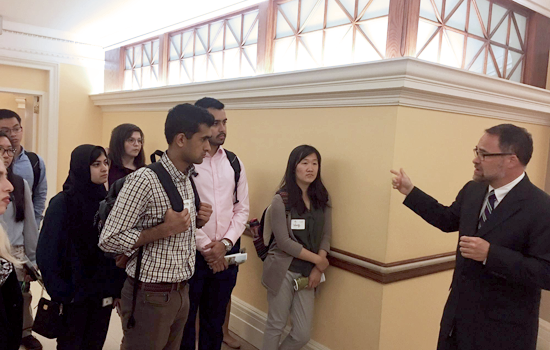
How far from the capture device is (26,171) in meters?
2.90

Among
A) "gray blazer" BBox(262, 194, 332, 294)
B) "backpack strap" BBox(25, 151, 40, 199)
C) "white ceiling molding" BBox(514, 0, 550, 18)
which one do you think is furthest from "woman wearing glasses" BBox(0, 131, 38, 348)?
"white ceiling molding" BBox(514, 0, 550, 18)

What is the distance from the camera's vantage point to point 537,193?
5.51 feet

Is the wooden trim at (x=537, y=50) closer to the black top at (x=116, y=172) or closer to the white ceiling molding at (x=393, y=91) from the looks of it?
the white ceiling molding at (x=393, y=91)

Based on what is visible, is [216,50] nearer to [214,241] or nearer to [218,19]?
[218,19]

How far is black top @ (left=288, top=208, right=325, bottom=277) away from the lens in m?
2.46

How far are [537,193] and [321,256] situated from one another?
118 centimetres

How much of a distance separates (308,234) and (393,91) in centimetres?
95

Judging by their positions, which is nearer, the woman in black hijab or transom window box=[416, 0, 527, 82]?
the woman in black hijab

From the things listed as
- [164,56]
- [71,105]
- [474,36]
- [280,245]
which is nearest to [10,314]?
[280,245]

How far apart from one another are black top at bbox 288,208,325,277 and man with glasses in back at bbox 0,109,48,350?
163 centimetres

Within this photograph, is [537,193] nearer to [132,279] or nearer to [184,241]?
[184,241]

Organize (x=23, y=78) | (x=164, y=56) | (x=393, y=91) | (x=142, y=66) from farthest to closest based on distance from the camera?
1. (x=23, y=78)
2. (x=142, y=66)
3. (x=164, y=56)
4. (x=393, y=91)

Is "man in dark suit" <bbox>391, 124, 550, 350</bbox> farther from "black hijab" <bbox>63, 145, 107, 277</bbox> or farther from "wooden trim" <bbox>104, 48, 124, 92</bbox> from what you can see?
"wooden trim" <bbox>104, 48, 124, 92</bbox>

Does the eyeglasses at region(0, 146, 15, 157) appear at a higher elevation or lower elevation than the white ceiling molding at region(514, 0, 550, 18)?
lower
